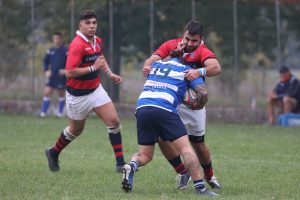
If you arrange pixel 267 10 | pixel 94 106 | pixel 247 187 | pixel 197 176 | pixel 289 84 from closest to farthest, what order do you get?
pixel 197 176, pixel 247 187, pixel 94 106, pixel 289 84, pixel 267 10

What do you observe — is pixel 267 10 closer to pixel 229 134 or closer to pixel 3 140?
pixel 229 134

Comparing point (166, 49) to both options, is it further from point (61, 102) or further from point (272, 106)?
point (61, 102)

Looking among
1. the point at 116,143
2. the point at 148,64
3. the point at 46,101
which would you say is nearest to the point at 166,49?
the point at 148,64

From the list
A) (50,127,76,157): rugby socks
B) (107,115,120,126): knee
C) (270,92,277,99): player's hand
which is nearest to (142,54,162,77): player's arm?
(107,115,120,126): knee

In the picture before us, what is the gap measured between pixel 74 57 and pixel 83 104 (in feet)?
2.28

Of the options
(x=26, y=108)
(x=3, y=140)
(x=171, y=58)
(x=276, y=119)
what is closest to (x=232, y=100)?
(x=276, y=119)

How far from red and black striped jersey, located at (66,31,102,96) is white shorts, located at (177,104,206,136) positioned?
1.93 meters

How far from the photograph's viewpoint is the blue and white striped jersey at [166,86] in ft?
30.7

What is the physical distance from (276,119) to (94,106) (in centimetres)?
1080

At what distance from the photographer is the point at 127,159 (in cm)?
1326

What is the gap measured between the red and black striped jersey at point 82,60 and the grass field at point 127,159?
44.8 inches

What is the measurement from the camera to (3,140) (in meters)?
15.4

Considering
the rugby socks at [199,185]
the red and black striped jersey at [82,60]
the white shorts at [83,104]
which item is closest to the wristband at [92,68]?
the red and black striped jersey at [82,60]

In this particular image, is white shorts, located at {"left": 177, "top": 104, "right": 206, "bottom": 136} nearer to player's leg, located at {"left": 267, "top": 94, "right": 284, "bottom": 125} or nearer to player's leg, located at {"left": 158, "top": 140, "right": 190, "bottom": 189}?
player's leg, located at {"left": 158, "top": 140, "right": 190, "bottom": 189}
